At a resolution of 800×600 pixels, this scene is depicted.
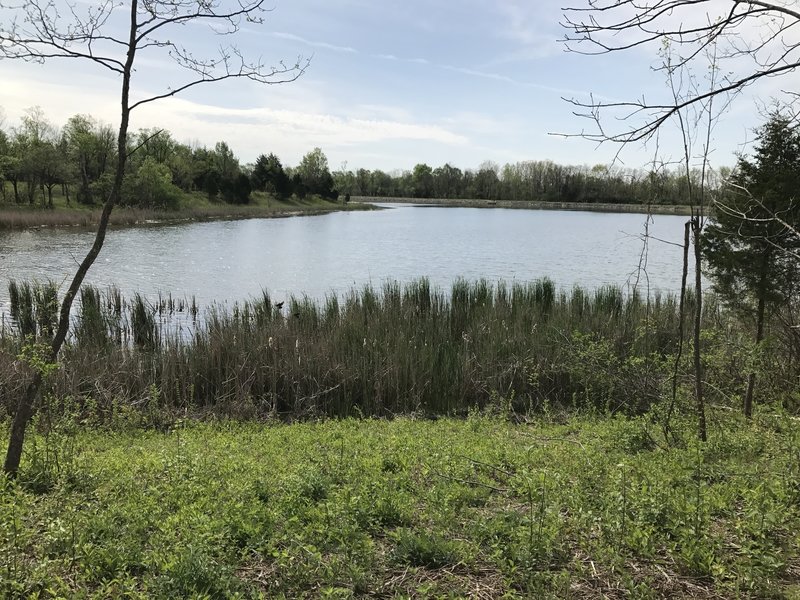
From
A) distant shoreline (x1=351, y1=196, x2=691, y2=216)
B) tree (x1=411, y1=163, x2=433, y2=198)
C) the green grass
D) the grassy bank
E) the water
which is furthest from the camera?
tree (x1=411, y1=163, x2=433, y2=198)

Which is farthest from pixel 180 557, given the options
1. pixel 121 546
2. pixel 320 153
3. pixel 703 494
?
pixel 320 153

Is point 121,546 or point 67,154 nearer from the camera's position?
point 121,546

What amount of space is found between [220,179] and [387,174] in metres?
76.9

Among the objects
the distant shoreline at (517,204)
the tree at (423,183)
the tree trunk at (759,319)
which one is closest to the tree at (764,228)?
the tree trunk at (759,319)

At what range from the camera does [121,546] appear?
2855mm

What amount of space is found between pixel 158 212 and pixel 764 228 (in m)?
48.2

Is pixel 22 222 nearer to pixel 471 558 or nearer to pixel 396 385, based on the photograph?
pixel 396 385

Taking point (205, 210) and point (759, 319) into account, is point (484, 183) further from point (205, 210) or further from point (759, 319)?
point (759, 319)

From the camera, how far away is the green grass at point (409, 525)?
267 cm

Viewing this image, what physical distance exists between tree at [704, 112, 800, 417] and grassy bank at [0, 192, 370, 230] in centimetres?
3803

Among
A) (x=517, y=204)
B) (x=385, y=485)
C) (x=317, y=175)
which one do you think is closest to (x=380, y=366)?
(x=385, y=485)

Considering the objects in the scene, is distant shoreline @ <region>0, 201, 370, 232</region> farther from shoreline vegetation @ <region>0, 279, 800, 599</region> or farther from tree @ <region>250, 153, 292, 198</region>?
shoreline vegetation @ <region>0, 279, 800, 599</region>

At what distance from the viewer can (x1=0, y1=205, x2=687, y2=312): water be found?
20.0 meters

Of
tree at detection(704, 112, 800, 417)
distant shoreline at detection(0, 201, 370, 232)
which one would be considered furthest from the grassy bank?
tree at detection(704, 112, 800, 417)
